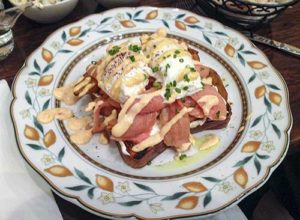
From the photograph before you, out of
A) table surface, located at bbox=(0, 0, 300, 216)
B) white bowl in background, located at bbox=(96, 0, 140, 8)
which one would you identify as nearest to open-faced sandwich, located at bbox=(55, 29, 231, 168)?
table surface, located at bbox=(0, 0, 300, 216)

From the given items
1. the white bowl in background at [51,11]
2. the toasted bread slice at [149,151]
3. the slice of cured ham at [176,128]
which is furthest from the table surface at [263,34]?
the slice of cured ham at [176,128]

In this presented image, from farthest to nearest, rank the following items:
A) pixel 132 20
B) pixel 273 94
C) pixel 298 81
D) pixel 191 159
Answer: pixel 132 20, pixel 298 81, pixel 273 94, pixel 191 159

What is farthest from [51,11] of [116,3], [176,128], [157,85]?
[176,128]

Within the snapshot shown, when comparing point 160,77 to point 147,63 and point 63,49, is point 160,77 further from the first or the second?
point 63,49

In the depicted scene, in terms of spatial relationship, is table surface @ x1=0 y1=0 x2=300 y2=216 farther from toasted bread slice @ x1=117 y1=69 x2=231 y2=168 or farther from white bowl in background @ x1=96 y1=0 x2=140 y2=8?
toasted bread slice @ x1=117 y1=69 x2=231 y2=168

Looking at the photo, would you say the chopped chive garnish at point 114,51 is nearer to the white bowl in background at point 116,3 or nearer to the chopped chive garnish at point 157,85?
the chopped chive garnish at point 157,85

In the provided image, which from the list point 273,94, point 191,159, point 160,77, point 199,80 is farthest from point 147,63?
point 273,94
